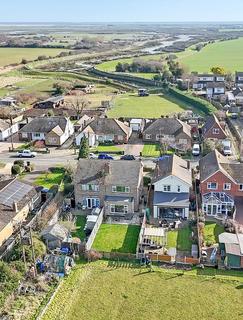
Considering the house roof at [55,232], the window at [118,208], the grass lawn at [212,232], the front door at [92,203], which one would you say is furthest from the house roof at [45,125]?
the grass lawn at [212,232]

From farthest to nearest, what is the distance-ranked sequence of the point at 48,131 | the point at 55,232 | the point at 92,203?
1. the point at 48,131
2. the point at 92,203
3. the point at 55,232

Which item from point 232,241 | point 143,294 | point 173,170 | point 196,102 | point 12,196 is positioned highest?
point 173,170

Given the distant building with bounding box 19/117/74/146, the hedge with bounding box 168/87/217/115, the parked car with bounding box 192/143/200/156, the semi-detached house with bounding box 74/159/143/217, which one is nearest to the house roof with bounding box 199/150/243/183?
the semi-detached house with bounding box 74/159/143/217

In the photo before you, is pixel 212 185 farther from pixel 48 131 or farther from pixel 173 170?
pixel 48 131

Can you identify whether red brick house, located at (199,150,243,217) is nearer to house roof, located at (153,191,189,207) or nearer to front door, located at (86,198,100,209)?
house roof, located at (153,191,189,207)

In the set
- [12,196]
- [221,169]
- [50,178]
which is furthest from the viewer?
[50,178]

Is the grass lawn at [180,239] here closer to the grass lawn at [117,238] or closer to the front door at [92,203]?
the grass lawn at [117,238]

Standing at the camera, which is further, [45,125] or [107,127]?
[45,125]

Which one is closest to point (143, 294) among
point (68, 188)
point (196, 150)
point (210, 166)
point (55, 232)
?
point (55, 232)

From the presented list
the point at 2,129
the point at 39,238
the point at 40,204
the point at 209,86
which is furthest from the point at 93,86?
A: the point at 39,238

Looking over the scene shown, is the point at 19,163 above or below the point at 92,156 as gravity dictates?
above
